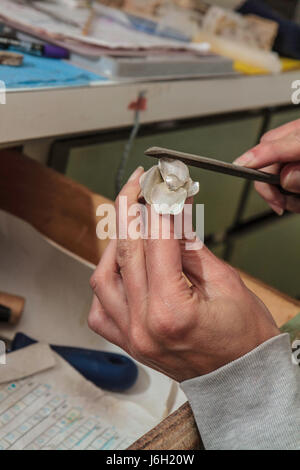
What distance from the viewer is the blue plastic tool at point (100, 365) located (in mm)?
542

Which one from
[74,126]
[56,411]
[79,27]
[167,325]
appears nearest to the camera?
[167,325]

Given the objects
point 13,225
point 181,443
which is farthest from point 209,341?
point 13,225

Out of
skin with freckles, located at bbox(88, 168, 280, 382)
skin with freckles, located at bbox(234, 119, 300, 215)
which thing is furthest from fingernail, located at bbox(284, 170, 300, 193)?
skin with freckles, located at bbox(88, 168, 280, 382)

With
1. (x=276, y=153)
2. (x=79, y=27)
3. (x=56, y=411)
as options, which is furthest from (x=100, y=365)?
(x=79, y=27)

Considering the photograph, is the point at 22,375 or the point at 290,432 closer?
the point at 290,432

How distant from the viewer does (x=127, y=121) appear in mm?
693

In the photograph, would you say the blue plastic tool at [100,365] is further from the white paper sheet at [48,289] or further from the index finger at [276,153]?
the index finger at [276,153]

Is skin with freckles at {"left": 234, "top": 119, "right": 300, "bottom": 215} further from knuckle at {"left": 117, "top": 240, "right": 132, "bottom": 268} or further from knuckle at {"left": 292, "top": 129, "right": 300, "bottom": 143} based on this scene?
knuckle at {"left": 117, "top": 240, "right": 132, "bottom": 268}

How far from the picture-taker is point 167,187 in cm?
36

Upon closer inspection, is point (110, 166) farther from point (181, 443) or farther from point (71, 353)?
point (181, 443)

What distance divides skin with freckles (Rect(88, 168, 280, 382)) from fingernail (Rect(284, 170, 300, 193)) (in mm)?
169

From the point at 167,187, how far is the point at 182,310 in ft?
0.28

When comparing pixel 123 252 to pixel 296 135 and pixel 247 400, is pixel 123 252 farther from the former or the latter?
pixel 296 135

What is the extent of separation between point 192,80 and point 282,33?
0.47 m
